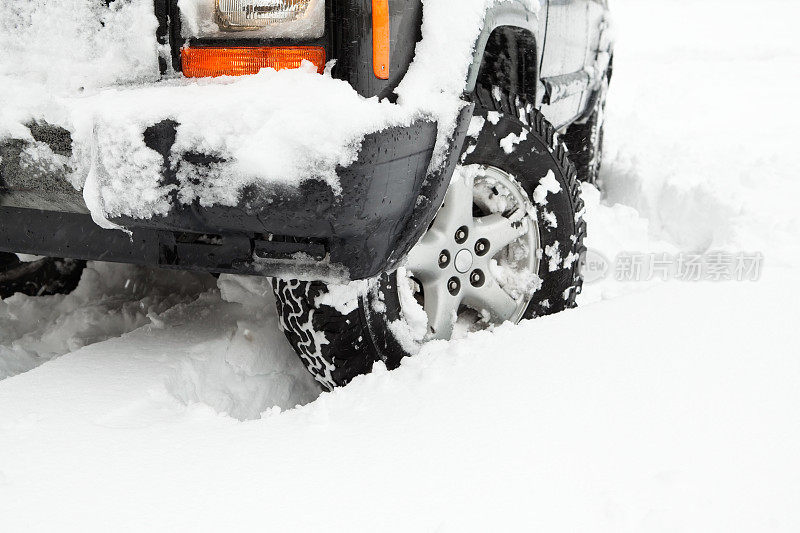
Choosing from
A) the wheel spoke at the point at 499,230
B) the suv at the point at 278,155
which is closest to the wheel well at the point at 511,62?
the suv at the point at 278,155

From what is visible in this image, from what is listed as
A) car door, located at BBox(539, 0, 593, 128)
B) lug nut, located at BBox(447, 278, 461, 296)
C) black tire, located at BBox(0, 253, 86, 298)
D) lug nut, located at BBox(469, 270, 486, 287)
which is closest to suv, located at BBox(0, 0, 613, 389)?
Answer: lug nut, located at BBox(447, 278, 461, 296)

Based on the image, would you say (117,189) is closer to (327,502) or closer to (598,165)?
(327,502)

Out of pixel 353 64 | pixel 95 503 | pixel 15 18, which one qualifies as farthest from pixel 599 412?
pixel 15 18

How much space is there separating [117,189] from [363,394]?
2.50ft

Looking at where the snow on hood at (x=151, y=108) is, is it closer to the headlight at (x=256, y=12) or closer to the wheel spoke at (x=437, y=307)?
the headlight at (x=256, y=12)

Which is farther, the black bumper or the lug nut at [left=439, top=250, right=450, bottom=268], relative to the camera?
the lug nut at [left=439, top=250, right=450, bottom=268]

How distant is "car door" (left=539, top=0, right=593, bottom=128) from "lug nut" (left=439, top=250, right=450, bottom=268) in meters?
0.91

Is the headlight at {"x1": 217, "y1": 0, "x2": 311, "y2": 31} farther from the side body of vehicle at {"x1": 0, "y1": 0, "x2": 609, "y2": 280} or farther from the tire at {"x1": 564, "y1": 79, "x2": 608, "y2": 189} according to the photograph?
the tire at {"x1": 564, "y1": 79, "x2": 608, "y2": 189}

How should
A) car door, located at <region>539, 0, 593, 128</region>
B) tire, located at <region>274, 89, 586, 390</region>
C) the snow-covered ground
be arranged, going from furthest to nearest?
car door, located at <region>539, 0, 593, 128</region>
tire, located at <region>274, 89, 586, 390</region>
the snow-covered ground

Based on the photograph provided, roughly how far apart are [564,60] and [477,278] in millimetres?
1298

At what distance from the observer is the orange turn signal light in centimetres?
152

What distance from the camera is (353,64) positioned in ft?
4.99

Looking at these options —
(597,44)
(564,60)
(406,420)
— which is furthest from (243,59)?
(597,44)

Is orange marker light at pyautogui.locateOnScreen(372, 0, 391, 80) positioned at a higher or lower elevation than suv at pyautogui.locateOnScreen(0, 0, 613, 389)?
higher
